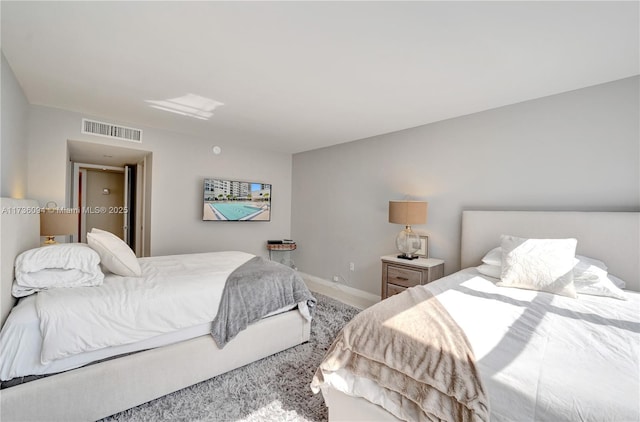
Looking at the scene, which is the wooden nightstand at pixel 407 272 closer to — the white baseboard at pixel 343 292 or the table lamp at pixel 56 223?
the white baseboard at pixel 343 292

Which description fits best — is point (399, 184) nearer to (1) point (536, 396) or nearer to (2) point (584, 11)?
(2) point (584, 11)

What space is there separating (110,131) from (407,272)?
3.99 m

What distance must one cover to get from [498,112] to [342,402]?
3016 millimetres

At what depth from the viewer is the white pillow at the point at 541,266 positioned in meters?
1.92

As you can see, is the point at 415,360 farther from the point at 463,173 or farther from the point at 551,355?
the point at 463,173

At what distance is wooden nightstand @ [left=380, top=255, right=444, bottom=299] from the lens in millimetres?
2867

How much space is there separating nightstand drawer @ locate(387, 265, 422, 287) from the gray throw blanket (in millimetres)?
1015

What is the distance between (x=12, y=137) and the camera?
7.64 ft

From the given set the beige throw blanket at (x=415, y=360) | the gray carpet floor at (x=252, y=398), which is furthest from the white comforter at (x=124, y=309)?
the beige throw blanket at (x=415, y=360)

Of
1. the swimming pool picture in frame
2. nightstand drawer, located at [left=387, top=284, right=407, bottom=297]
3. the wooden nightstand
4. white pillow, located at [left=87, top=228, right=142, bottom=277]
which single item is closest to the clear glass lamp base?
the wooden nightstand

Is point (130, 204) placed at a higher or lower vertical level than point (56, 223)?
higher

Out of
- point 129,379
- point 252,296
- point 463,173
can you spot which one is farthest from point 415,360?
point 463,173

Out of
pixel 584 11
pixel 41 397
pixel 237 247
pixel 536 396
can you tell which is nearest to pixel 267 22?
pixel 584 11

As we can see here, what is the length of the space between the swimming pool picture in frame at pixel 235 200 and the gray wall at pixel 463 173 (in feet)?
2.38
